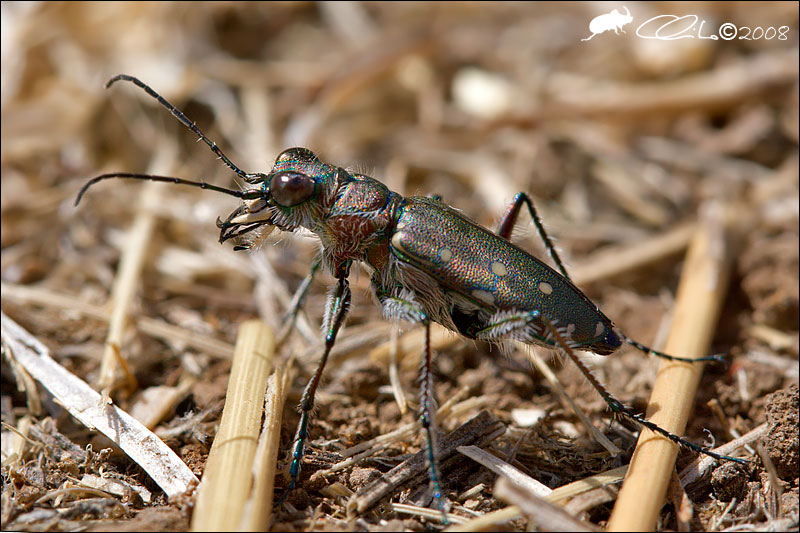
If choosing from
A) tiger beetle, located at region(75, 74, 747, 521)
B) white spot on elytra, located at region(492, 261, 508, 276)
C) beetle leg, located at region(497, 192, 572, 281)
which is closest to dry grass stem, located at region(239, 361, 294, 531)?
tiger beetle, located at region(75, 74, 747, 521)

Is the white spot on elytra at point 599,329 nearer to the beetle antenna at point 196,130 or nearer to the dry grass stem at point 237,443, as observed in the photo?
the dry grass stem at point 237,443

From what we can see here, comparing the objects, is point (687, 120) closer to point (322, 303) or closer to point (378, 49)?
point (378, 49)

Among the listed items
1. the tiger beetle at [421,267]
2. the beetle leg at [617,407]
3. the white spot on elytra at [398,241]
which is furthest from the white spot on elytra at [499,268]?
the white spot on elytra at [398,241]

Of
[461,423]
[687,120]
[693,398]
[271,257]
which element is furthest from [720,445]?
[687,120]

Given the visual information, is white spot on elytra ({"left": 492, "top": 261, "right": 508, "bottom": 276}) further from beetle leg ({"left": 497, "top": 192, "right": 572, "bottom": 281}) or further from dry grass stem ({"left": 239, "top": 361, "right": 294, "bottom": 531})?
dry grass stem ({"left": 239, "top": 361, "right": 294, "bottom": 531})

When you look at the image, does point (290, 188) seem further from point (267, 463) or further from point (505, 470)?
point (505, 470)

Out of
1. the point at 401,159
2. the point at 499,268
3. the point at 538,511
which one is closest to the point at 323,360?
the point at 499,268

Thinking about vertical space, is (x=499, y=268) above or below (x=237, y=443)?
above
